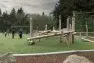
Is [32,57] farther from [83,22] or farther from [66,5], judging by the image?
[66,5]

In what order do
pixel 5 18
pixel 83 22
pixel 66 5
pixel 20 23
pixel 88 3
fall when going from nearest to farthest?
pixel 83 22
pixel 88 3
pixel 66 5
pixel 20 23
pixel 5 18

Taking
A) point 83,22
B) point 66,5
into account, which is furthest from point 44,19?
point 83,22

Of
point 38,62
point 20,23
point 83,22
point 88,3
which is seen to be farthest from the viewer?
point 20,23

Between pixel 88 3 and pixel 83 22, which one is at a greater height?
pixel 88 3

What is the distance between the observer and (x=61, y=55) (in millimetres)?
10586

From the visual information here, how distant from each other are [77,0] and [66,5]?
11.4 ft

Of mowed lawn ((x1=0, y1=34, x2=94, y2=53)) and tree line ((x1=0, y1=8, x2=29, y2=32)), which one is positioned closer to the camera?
mowed lawn ((x1=0, y1=34, x2=94, y2=53))

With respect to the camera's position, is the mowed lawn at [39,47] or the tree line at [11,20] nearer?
the mowed lawn at [39,47]

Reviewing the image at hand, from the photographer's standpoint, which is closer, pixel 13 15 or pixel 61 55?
pixel 61 55

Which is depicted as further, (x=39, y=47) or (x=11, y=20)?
(x=11, y=20)

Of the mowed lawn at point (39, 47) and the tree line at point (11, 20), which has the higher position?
the tree line at point (11, 20)

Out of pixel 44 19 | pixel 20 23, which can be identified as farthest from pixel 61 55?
pixel 20 23

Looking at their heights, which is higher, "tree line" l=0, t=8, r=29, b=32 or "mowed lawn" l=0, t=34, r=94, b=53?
"tree line" l=0, t=8, r=29, b=32

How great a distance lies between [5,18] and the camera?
6925 centimetres
